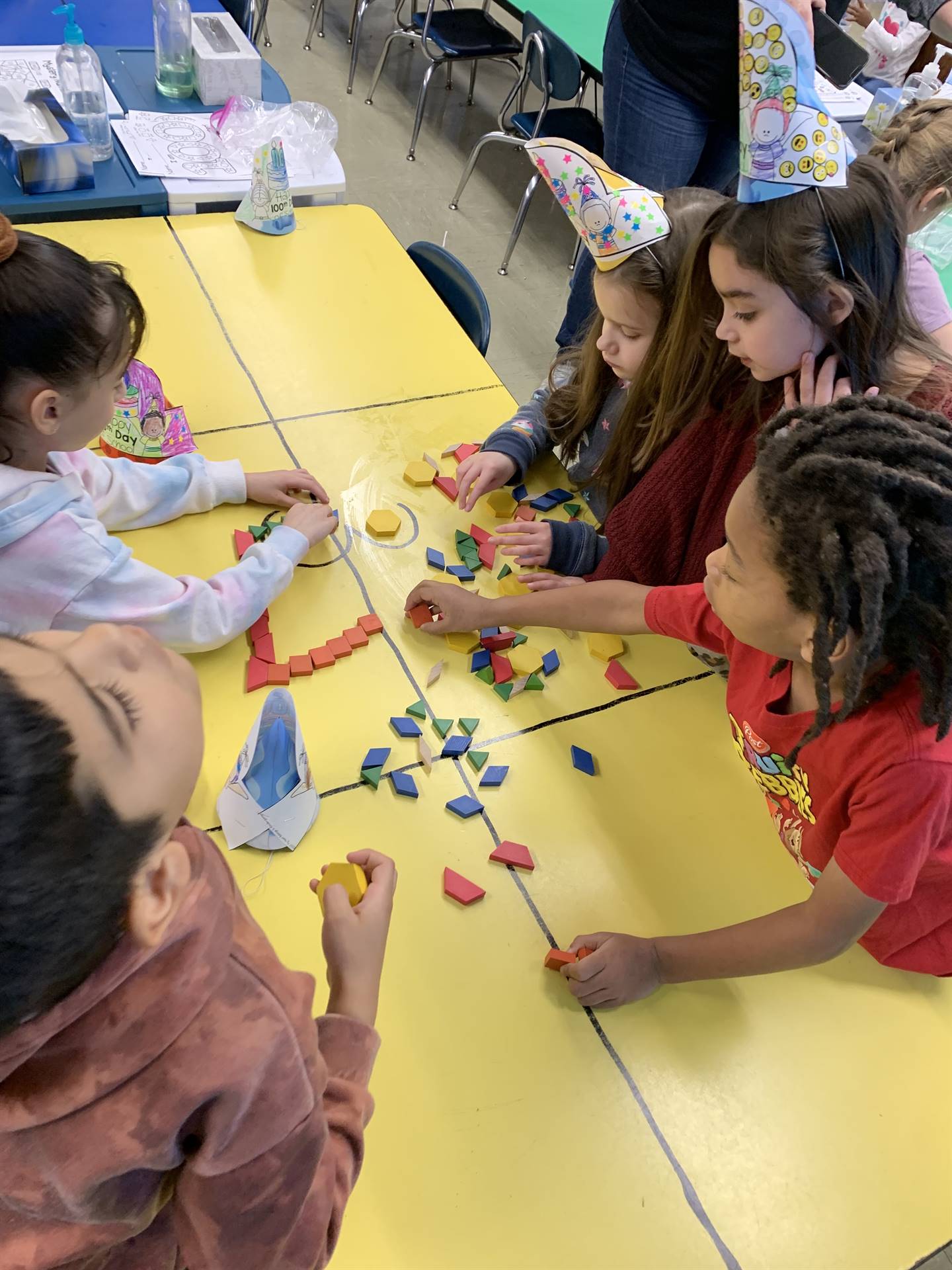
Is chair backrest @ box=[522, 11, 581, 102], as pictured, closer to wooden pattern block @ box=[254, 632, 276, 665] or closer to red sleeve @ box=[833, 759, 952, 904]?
wooden pattern block @ box=[254, 632, 276, 665]

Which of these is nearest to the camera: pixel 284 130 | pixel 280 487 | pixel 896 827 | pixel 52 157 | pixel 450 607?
pixel 896 827

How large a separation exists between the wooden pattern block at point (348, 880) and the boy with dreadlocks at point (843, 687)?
0.99 ft

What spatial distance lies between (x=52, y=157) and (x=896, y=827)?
2302 millimetres

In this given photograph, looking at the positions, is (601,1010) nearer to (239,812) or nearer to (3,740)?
(239,812)

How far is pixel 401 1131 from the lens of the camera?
0.99 metres

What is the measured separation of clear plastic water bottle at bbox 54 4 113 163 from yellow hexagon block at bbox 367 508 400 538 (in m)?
1.38

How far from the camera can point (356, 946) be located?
Answer: 3.25 ft

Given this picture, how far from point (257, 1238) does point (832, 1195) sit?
0.71 metres

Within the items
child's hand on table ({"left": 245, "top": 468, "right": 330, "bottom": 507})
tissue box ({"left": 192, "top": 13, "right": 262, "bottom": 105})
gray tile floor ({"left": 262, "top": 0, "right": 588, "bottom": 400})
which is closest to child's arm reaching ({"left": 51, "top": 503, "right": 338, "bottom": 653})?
child's hand on table ({"left": 245, "top": 468, "right": 330, "bottom": 507})

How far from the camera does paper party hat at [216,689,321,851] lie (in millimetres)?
1171

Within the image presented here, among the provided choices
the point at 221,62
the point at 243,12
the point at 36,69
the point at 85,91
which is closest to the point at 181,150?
the point at 85,91

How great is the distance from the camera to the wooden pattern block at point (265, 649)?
1384mm

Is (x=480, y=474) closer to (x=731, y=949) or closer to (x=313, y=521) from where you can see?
(x=313, y=521)

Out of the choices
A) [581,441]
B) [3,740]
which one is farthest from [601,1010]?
[581,441]
